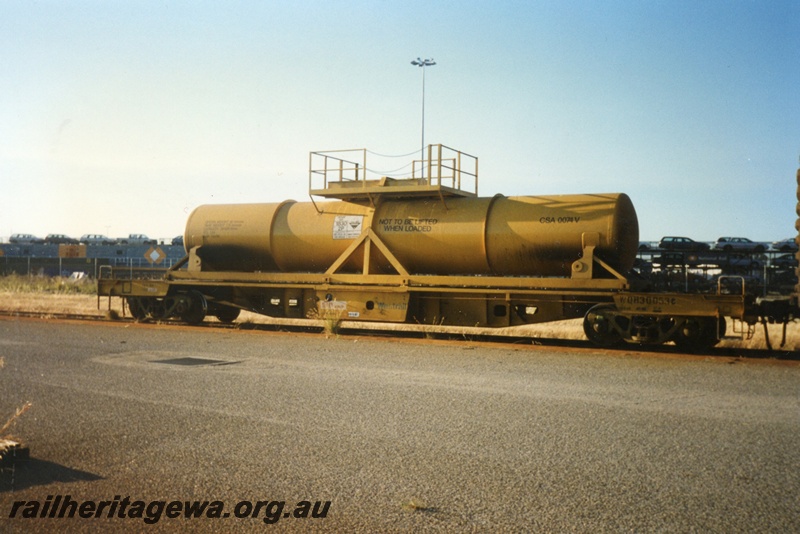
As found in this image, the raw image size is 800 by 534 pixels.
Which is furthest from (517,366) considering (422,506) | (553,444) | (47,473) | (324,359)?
(47,473)

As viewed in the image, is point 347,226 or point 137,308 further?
point 137,308

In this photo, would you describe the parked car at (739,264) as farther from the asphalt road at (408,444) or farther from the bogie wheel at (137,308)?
the bogie wheel at (137,308)

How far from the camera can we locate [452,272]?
15367 mm

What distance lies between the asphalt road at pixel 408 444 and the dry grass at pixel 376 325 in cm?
402

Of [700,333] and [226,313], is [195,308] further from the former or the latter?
[700,333]

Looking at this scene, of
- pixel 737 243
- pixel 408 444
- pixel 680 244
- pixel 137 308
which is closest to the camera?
pixel 408 444

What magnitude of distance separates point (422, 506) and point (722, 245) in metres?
44.2

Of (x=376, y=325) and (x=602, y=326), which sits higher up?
(x=602, y=326)

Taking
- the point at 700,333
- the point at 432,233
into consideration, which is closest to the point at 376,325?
the point at 432,233

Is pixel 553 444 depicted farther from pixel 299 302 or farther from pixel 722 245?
pixel 722 245

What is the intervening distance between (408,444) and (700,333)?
325 inches

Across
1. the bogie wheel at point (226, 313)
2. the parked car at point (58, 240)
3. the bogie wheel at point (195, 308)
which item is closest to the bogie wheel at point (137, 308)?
the bogie wheel at point (195, 308)

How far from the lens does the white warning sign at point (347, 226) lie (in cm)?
1612

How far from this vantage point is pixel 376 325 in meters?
21.1
